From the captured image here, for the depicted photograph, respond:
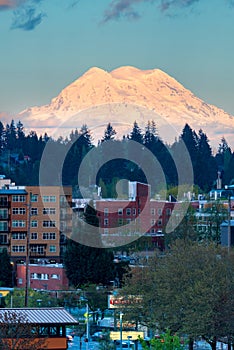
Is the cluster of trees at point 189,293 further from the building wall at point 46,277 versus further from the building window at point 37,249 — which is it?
the building window at point 37,249

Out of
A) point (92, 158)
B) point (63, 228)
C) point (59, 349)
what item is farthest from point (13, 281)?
point (92, 158)

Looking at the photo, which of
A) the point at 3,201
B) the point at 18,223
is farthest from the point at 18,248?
the point at 3,201

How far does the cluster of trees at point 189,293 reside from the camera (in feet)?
175

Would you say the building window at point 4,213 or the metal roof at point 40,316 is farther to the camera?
the building window at point 4,213

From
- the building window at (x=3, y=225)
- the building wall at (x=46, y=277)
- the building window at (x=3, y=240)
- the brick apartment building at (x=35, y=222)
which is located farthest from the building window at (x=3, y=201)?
the building wall at (x=46, y=277)

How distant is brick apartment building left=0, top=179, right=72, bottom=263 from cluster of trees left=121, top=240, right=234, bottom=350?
36.1 metres

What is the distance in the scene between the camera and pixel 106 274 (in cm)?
8175

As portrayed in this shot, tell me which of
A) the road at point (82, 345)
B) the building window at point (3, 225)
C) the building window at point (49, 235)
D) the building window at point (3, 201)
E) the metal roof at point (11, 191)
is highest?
the metal roof at point (11, 191)

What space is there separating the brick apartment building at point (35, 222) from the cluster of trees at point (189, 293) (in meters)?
36.1

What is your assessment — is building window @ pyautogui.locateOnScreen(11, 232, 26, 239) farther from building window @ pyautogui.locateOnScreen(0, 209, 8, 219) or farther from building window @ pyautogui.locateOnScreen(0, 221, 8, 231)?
building window @ pyautogui.locateOnScreen(0, 209, 8, 219)

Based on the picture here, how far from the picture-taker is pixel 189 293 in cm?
5509

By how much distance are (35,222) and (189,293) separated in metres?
46.8

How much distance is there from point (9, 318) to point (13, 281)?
4688cm

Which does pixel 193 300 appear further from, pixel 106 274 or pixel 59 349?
pixel 106 274
